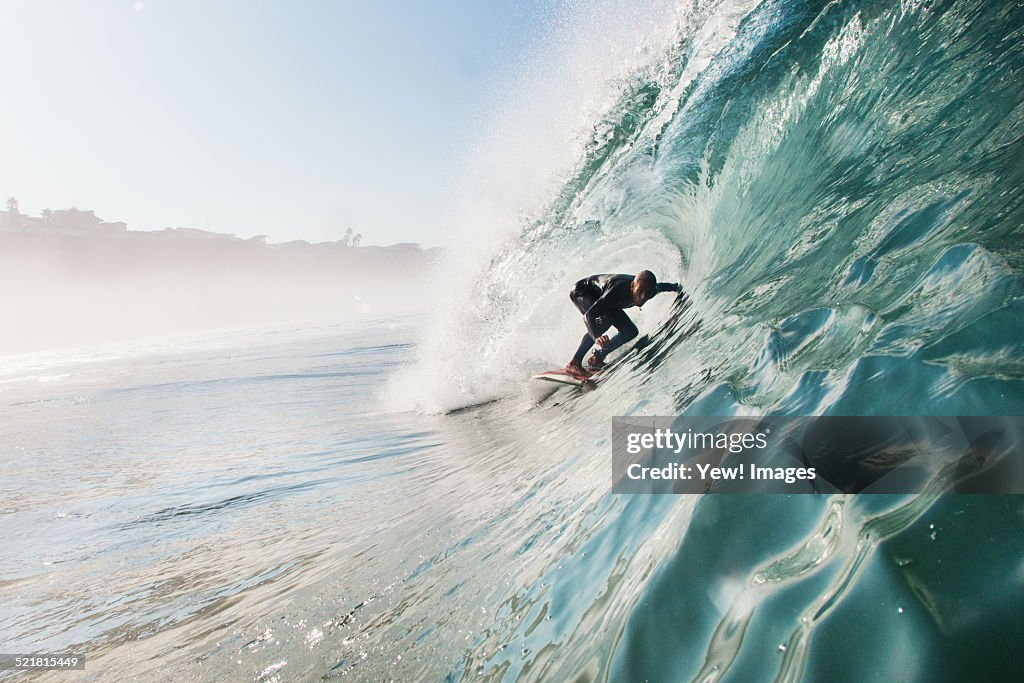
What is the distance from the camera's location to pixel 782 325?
3.10m

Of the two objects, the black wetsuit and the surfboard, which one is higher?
the black wetsuit

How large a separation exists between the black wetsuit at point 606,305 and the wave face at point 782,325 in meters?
0.32

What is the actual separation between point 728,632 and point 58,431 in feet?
36.8

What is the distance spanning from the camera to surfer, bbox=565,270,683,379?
555 centimetres

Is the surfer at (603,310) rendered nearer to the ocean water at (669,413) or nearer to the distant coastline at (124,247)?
the ocean water at (669,413)

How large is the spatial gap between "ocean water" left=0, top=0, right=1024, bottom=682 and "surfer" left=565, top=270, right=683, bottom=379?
0.94ft

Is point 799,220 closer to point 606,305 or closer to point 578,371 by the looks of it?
point 606,305

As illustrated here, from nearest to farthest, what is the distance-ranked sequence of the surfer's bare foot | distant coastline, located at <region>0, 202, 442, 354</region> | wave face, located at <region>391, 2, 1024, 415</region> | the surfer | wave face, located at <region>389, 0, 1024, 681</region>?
wave face, located at <region>389, 0, 1024, 681</region> → wave face, located at <region>391, 2, 1024, 415</region> → the surfer → the surfer's bare foot → distant coastline, located at <region>0, 202, 442, 354</region>

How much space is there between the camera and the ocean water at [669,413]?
1401mm

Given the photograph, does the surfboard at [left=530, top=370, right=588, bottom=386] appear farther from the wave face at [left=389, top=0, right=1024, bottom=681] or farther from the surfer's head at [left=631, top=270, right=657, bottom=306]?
the surfer's head at [left=631, top=270, right=657, bottom=306]

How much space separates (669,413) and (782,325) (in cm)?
84

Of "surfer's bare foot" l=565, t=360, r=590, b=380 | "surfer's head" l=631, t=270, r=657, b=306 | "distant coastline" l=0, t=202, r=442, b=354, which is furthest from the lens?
"distant coastline" l=0, t=202, r=442, b=354

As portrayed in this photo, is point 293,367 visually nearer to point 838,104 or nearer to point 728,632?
point 838,104

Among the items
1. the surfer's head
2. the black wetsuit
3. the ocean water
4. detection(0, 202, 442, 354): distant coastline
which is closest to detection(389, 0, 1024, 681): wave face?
the ocean water
